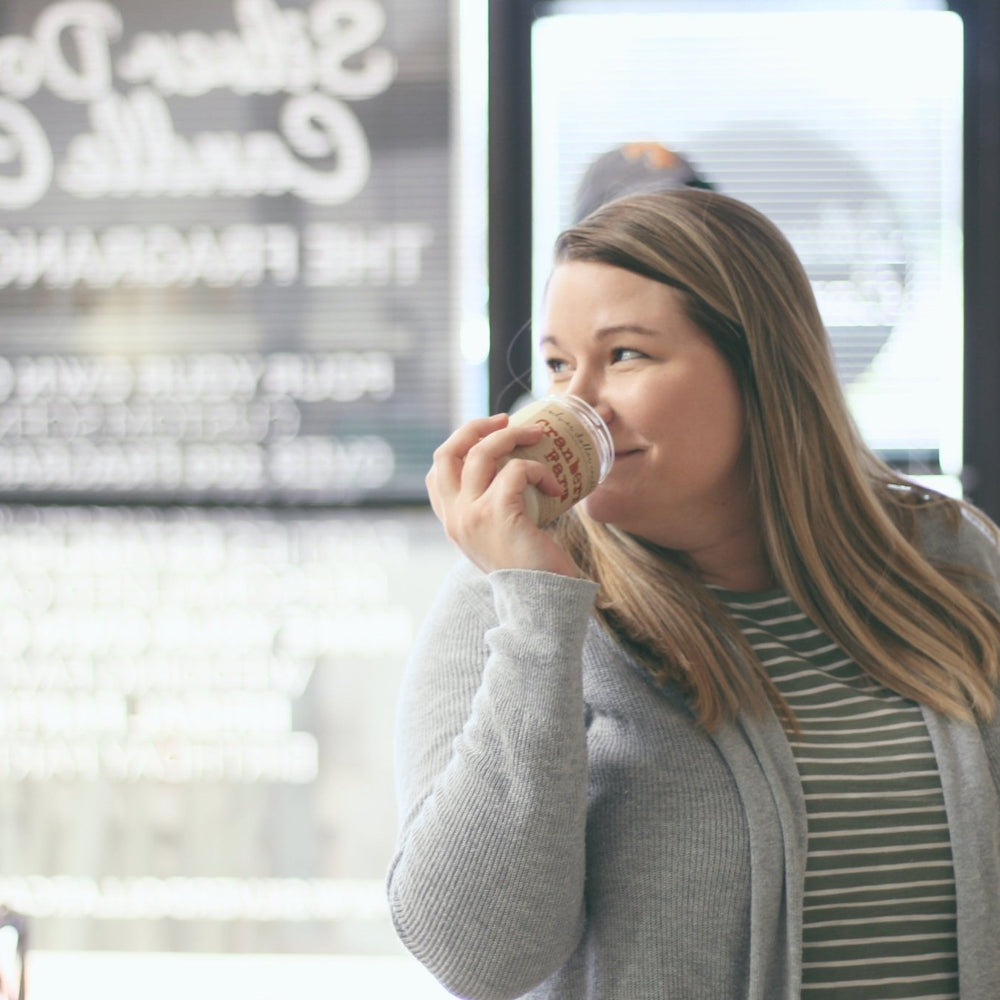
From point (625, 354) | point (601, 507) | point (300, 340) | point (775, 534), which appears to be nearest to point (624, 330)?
point (625, 354)

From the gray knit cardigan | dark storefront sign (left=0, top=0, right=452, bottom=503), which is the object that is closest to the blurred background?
dark storefront sign (left=0, top=0, right=452, bottom=503)

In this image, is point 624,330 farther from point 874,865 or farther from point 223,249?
point 223,249

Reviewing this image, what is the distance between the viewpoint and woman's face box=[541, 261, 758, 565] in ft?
3.29

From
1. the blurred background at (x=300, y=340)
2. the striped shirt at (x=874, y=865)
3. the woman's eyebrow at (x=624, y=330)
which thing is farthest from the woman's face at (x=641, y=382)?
the blurred background at (x=300, y=340)

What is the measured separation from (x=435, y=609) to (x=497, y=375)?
30.1 inches

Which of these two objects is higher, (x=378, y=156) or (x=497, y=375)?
(x=378, y=156)

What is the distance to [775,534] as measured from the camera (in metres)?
1.10

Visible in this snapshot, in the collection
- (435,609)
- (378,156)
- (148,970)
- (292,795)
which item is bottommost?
(148,970)

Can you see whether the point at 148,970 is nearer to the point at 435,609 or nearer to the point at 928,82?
the point at 435,609

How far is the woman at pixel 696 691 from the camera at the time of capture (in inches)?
33.9

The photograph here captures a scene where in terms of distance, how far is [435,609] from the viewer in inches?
41.4

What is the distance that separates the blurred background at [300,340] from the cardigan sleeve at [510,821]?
0.89 metres

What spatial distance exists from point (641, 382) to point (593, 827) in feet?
1.29

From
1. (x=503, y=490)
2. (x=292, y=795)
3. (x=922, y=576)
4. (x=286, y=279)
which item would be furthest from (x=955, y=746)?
(x=286, y=279)
